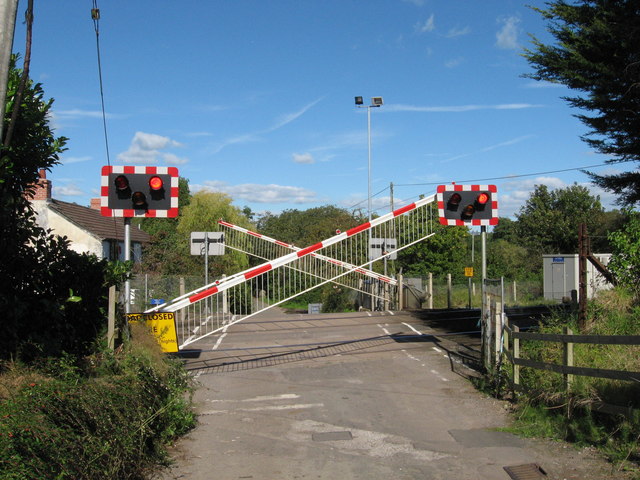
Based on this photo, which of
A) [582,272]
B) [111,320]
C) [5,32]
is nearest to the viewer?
[5,32]

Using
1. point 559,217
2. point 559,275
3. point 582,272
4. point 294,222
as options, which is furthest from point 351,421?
point 294,222

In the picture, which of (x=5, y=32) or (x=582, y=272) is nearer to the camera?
(x=5, y=32)

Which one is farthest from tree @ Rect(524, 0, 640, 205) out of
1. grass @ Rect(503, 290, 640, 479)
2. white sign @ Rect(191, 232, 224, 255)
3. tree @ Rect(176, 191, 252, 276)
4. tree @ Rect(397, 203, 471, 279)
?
tree @ Rect(397, 203, 471, 279)

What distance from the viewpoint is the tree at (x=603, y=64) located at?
1351 centimetres

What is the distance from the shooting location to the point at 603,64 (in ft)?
46.3

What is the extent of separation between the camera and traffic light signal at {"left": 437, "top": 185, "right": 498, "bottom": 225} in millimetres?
11602

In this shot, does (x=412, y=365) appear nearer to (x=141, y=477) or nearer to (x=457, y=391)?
(x=457, y=391)

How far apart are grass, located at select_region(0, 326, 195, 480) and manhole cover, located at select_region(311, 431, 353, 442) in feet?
5.02

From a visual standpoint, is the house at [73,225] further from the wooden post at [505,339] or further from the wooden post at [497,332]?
the wooden post at [505,339]

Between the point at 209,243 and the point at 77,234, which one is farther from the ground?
the point at 77,234

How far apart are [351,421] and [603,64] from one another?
35.1 ft

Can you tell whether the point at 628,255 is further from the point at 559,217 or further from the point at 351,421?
the point at 559,217

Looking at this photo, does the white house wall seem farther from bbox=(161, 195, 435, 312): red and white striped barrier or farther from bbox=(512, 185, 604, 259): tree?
bbox=(512, 185, 604, 259): tree

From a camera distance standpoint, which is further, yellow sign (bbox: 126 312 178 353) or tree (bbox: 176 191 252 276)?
tree (bbox: 176 191 252 276)
